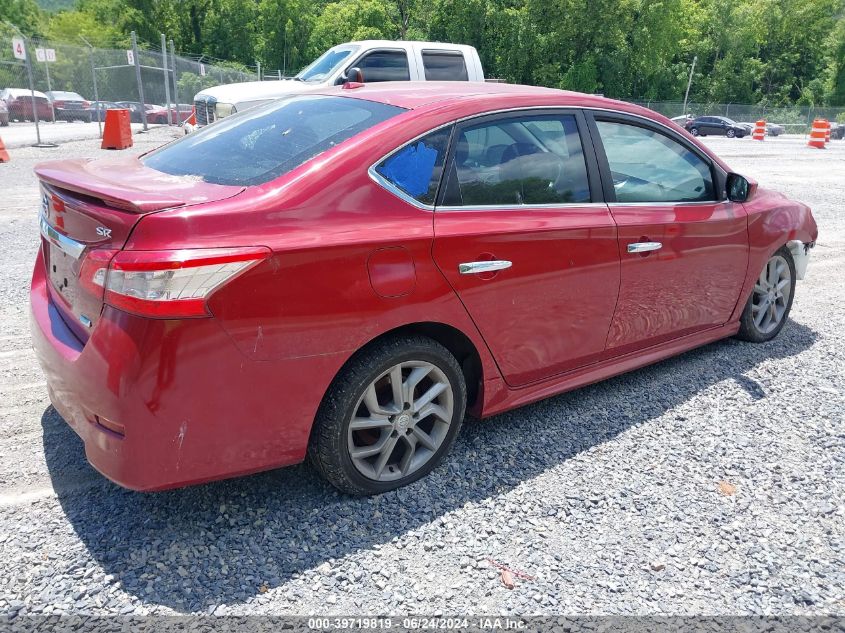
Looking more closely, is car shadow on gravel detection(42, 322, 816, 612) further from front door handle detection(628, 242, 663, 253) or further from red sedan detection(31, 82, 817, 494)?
front door handle detection(628, 242, 663, 253)

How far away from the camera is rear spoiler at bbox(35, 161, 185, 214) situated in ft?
7.75

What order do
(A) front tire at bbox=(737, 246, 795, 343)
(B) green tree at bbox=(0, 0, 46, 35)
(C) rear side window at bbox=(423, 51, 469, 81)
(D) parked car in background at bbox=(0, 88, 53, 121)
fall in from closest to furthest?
(A) front tire at bbox=(737, 246, 795, 343) < (C) rear side window at bbox=(423, 51, 469, 81) < (D) parked car in background at bbox=(0, 88, 53, 121) < (B) green tree at bbox=(0, 0, 46, 35)

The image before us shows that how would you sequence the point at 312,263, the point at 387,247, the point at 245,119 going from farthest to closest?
the point at 245,119 < the point at 387,247 < the point at 312,263

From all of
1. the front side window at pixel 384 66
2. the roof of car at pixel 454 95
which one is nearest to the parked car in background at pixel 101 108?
the front side window at pixel 384 66

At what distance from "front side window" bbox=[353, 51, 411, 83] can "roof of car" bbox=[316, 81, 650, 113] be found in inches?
323

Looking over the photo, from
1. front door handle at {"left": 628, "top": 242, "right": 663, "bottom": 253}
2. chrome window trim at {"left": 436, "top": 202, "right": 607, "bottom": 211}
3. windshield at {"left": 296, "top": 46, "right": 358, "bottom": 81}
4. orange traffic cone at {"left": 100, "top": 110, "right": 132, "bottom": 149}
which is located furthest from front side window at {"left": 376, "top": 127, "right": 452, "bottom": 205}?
orange traffic cone at {"left": 100, "top": 110, "right": 132, "bottom": 149}

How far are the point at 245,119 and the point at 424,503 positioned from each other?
2108 millimetres

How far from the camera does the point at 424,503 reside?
2947 mm

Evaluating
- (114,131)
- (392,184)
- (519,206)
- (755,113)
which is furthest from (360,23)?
(392,184)

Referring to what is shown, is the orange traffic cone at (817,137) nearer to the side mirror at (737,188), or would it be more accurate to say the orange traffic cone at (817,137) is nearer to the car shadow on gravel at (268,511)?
the side mirror at (737,188)


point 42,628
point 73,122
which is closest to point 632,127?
point 42,628

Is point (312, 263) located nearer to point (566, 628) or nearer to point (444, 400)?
point (444, 400)

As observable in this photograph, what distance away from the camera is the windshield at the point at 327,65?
11.5 metres

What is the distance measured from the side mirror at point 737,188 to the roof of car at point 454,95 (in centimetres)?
91
